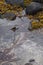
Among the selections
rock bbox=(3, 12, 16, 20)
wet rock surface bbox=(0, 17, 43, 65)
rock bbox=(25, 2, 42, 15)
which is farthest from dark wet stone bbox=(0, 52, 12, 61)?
rock bbox=(25, 2, 42, 15)

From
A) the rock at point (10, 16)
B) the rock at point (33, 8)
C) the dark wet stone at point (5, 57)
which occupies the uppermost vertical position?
the rock at point (33, 8)

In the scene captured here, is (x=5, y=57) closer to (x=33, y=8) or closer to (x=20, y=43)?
(x=20, y=43)

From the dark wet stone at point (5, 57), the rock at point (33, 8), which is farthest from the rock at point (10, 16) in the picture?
the dark wet stone at point (5, 57)

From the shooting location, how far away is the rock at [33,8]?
11.2m

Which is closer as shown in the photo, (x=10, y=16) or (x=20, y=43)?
(x=20, y=43)

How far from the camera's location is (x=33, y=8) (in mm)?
11344

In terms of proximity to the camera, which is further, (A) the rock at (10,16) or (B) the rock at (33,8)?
(B) the rock at (33,8)

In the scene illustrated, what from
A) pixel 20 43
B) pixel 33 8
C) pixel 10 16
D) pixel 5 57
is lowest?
pixel 5 57

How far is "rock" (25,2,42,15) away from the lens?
36.9ft

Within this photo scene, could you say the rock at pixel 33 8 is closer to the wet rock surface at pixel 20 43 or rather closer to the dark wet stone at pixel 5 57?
the wet rock surface at pixel 20 43

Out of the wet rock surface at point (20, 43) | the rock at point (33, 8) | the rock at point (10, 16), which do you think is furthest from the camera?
the rock at point (33, 8)

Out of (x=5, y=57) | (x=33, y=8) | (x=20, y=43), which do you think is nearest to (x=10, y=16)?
(x=33, y=8)

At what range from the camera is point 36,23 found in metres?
9.62

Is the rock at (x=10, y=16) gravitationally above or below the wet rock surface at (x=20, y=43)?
above
